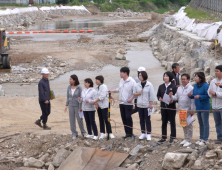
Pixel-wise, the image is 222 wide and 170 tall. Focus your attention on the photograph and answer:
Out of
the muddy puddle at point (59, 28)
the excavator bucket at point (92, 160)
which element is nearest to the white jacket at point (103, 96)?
the excavator bucket at point (92, 160)

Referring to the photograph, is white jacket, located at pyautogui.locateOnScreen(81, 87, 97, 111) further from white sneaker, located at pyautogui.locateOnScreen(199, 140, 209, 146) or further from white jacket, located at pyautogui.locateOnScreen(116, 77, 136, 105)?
white sneaker, located at pyautogui.locateOnScreen(199, 140, 209, 146)

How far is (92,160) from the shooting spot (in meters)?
7.64

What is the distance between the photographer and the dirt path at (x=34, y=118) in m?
9.87

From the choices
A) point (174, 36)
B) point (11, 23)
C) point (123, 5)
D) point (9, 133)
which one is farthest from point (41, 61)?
point (123, 5)

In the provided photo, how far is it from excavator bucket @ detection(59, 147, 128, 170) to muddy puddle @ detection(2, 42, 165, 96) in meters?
9.09

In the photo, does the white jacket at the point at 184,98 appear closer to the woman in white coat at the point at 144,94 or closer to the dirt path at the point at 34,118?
the woman in white coat at the point at 144,94

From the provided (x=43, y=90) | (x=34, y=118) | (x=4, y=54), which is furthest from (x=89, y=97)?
(x=4, y=54)

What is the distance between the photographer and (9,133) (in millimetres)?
9609

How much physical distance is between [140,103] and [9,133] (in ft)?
13.5

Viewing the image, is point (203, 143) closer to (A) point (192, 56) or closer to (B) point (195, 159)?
(B) point (195, 159)

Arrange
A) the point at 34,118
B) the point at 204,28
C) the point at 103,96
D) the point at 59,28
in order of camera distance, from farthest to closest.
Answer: the point at 59,28
the point at 204,28
the point at 34,118
the point at 103,96

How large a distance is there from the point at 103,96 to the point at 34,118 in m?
4.69

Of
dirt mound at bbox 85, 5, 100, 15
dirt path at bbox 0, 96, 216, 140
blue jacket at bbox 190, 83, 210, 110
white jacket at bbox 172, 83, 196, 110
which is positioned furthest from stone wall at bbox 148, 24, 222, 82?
dirt mound at bbox 85, 5, 100, 15

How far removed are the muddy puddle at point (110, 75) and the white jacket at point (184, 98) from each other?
32.2 ft
